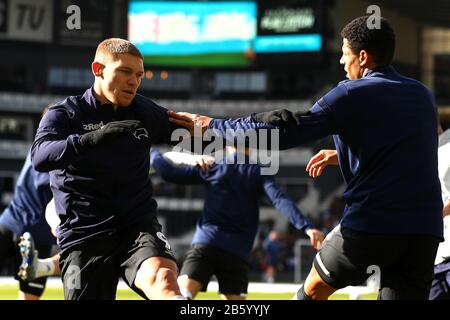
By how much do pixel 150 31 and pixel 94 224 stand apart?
32.5 meters

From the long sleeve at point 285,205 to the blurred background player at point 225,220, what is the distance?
1cm

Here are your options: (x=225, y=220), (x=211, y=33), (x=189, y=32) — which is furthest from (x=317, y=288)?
(x=189, y=32)

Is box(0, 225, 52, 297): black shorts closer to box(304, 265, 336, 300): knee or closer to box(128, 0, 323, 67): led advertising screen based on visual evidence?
box(304, 265, 336, 300): knee

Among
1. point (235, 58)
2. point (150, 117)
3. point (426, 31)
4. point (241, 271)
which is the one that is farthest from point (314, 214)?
point (150, 117)

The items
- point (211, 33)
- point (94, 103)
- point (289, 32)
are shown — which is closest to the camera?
point (94, 103)

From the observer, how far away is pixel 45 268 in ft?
30.1

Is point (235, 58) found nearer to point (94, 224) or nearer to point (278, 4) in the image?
point (278, 4)

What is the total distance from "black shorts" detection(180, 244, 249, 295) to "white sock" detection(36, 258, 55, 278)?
4.46 ft

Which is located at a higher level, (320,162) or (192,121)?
(192,121)

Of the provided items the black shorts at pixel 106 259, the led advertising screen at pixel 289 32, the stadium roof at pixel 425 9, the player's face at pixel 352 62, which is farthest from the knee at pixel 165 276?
the stadium roof at pixel 425 9

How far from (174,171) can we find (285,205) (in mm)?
1232

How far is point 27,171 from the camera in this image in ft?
31.3

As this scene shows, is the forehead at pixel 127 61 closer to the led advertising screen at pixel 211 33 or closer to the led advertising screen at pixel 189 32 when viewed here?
the led advertising screen at pixel 211 33

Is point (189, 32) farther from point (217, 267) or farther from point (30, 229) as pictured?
point (217, 267)
